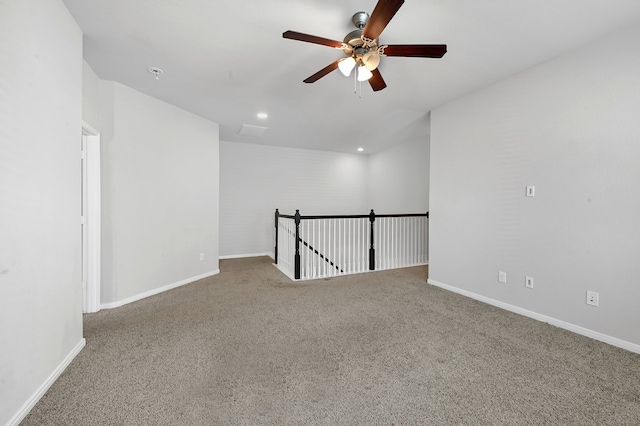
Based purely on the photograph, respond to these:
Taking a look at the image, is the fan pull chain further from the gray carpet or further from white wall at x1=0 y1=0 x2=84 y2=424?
the gray carpet

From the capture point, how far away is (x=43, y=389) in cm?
162

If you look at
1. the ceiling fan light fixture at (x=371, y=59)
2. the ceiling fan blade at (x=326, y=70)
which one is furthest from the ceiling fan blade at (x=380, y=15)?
the ceiling fan blade at (x=326, y=70)

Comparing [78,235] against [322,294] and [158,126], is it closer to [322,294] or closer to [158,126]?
[158,126]

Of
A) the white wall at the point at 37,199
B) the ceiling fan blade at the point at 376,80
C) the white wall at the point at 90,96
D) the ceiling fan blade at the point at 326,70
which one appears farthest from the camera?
the white wall at the point at 90,96

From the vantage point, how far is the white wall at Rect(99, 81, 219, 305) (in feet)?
10.1

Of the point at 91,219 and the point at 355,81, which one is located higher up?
the point at 355,81

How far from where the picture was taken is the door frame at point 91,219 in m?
2.87

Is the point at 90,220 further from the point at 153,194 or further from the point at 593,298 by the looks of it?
the point at 593,298

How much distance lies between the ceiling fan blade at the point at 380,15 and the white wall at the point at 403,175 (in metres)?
2.89

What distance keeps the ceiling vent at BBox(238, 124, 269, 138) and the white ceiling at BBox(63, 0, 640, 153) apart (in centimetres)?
92

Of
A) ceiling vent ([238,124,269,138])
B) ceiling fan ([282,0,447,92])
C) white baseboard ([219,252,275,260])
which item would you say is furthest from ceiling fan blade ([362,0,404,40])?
white baseboard ([219,252,275,260])

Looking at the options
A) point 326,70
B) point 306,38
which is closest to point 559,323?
point 326,70

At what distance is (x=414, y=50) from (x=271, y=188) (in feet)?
16.2

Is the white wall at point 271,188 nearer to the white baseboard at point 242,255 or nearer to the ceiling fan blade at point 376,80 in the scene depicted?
the white baseboard at point 242,255
